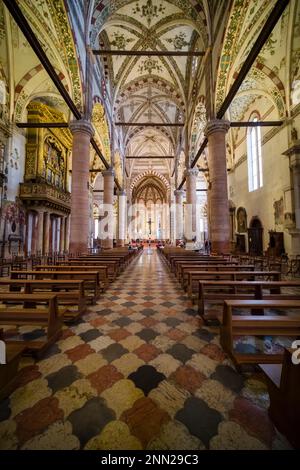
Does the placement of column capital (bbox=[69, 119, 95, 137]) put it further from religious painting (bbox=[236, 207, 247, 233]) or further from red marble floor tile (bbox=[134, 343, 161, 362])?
religious painting (bbox=[236, 207, 247, 233])

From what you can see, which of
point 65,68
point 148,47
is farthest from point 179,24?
point 65,68

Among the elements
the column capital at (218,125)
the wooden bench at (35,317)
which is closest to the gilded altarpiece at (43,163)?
the column capital at (218,125)

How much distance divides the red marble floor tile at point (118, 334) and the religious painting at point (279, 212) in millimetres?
12259

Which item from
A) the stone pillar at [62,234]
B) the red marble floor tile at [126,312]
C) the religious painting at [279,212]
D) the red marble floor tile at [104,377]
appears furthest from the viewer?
the stone pillar at [62,234]

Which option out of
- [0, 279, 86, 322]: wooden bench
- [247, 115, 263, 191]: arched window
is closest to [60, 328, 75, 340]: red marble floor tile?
[0, 279, 86, 322]: wooden bench

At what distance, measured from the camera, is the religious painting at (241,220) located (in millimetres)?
16688

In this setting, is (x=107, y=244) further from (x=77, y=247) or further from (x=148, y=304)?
(x=148, y=304)

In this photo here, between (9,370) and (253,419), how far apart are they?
2219 mm

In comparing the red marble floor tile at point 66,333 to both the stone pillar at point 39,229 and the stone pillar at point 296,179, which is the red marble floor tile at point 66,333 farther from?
the stone pillar at point 39,229

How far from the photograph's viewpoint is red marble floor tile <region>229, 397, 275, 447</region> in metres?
1.49

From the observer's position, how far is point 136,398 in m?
1.84

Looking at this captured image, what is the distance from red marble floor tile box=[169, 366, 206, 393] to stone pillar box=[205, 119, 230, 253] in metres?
7.37
